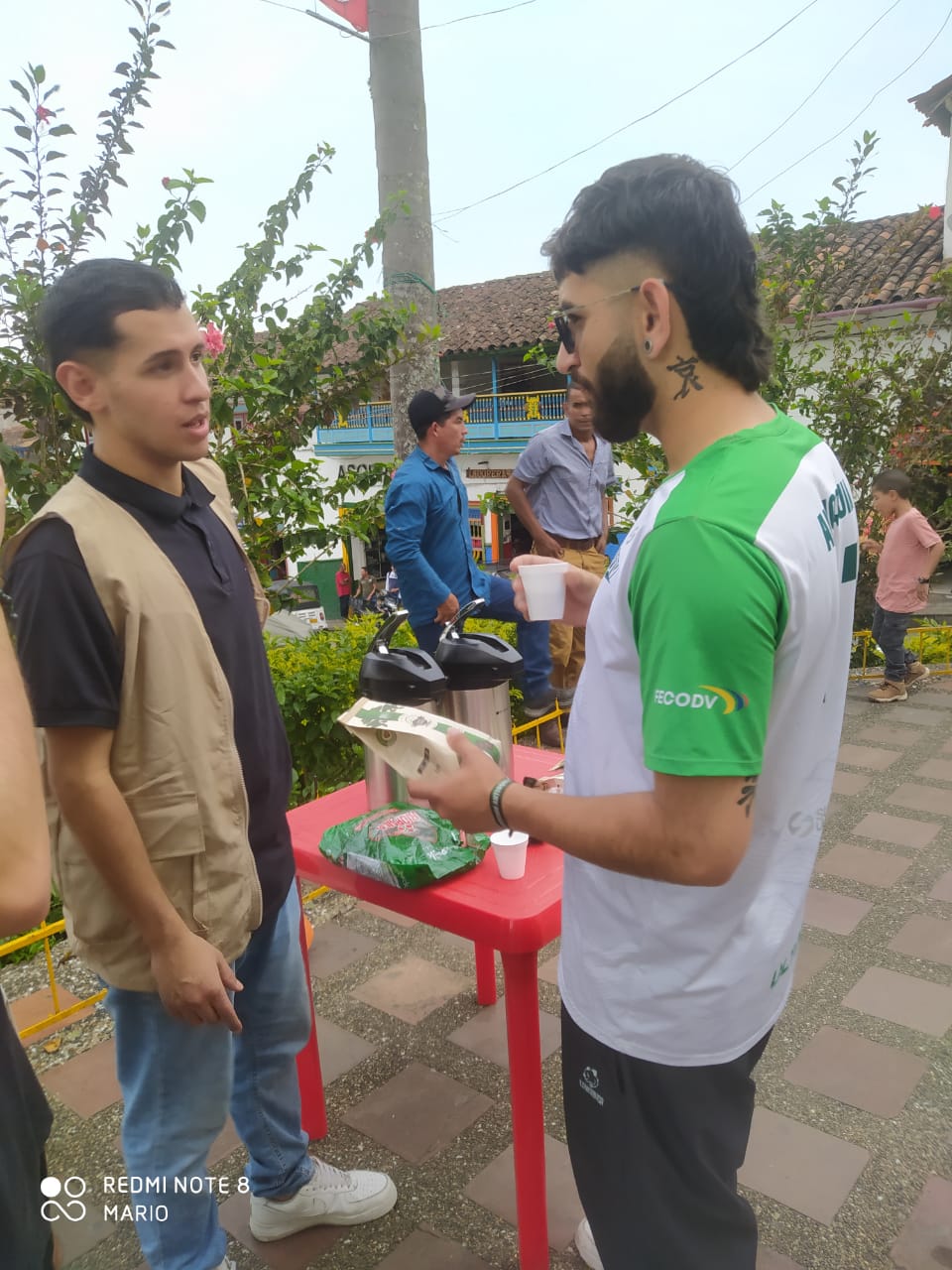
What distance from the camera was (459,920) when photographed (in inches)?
65.4

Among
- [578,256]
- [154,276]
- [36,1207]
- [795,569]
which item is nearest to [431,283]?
[154,276]

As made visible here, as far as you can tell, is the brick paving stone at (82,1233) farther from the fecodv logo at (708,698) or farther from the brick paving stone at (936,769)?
the brick paving stone at (936,769)

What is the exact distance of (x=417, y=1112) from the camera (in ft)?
7.56

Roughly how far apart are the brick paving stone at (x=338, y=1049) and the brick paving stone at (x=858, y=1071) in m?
1.25

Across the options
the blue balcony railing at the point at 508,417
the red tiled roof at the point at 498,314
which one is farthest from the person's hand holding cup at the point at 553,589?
the blue balcony railing at the point at 508,417

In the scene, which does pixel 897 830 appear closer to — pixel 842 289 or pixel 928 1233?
pixel 928 1233

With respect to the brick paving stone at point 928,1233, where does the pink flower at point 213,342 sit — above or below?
above

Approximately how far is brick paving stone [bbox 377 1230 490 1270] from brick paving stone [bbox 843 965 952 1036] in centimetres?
149

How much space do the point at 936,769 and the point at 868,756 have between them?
1.16 ft

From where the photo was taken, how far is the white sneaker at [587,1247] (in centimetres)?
182

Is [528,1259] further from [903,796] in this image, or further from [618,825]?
[903,796]

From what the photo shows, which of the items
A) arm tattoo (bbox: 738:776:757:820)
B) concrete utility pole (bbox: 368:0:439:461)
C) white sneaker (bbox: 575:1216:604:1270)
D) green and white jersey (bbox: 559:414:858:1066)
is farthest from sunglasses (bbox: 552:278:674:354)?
concrete utility pole (bbox: 368:0:439:461)

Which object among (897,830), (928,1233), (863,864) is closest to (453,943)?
(928,1233)

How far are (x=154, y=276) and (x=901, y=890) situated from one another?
341 centimetres
